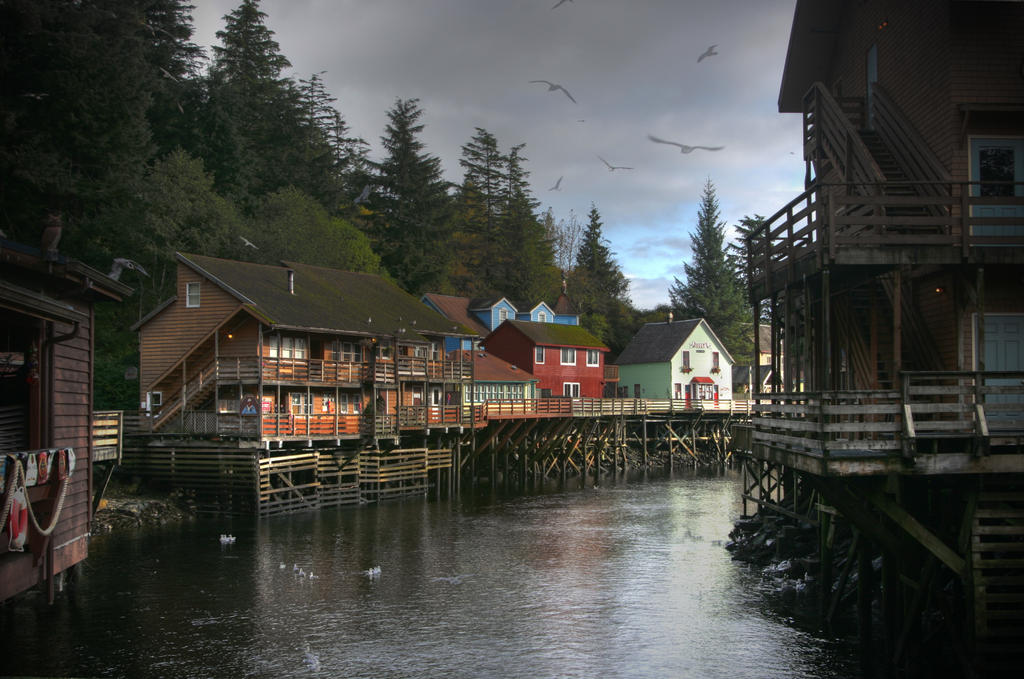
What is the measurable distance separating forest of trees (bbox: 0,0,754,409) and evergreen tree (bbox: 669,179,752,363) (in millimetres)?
221

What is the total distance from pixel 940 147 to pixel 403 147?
195 ft

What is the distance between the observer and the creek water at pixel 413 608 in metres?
15.9

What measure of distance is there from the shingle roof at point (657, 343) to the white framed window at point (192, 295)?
136 ft

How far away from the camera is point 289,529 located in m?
30.2

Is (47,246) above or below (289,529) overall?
above

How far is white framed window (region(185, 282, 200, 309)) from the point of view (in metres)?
37.3

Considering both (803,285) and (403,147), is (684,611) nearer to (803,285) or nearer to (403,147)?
(803,285)

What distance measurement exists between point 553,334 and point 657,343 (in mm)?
12806

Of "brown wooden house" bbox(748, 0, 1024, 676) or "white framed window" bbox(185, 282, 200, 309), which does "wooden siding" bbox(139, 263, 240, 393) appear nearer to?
"white framed window" bbox(185, 282, 200, 309)

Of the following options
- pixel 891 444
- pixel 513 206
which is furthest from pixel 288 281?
pixel 513 206

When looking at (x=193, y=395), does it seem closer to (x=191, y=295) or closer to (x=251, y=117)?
(x=191, y=295)

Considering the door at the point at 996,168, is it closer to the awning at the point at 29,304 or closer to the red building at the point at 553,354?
the awning at the point at 29,304

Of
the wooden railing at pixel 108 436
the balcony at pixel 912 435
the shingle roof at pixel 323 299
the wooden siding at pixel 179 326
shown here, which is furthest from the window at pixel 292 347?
the balcony at pixel 912 435

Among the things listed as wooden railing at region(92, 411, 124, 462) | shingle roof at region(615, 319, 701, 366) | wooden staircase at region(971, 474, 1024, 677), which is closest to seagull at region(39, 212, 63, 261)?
wooden railing at region(92, 411, 124, 462)
